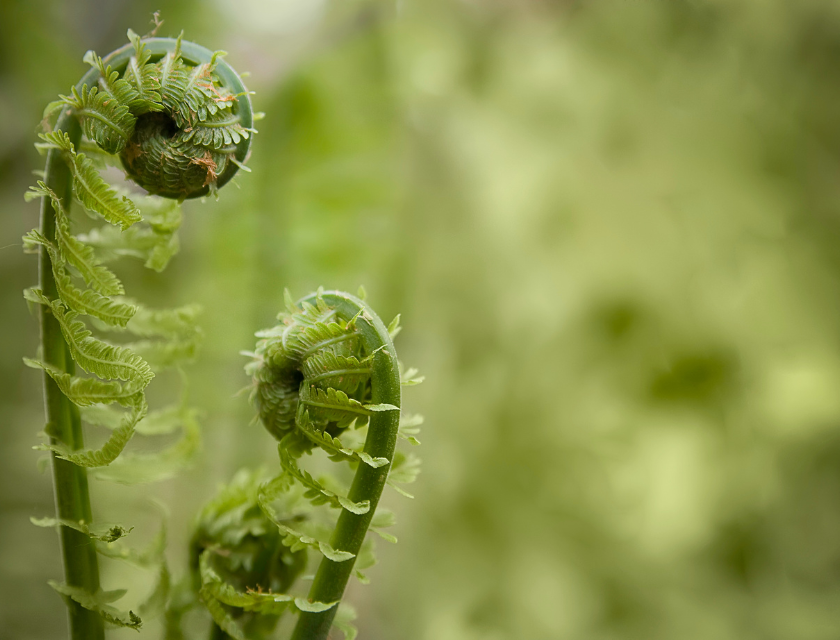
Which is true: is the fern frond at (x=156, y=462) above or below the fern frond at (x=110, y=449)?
above

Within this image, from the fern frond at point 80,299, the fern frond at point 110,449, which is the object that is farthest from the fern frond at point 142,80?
the fern frond at point 110,449

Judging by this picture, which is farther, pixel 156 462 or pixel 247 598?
pixel 156 462

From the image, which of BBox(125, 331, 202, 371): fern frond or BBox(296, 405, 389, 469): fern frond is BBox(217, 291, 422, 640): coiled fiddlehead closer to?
BBox(296, 405, 389, 469): fern frond

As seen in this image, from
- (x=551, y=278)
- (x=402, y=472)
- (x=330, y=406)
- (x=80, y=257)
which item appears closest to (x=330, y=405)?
(x=330, y=406)

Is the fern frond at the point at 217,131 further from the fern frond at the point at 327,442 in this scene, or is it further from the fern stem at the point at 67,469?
the fern frond at the point at 327,442

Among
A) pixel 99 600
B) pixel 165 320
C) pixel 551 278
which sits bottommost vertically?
pixel 99 600

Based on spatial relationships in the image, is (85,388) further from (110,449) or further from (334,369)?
(334,369)

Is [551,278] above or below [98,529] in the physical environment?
above

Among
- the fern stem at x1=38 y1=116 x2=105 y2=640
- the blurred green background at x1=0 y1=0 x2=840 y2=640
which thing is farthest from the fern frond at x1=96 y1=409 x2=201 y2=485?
the blurred green background at x1=0 y1=0 x2=840 y2=640

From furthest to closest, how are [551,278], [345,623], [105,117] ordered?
[551,278] → [345,623] → [105,117]
